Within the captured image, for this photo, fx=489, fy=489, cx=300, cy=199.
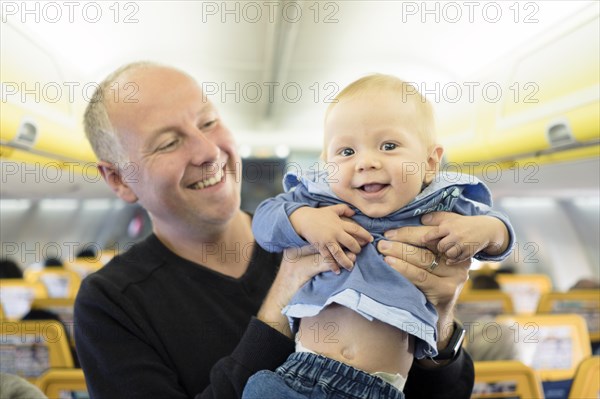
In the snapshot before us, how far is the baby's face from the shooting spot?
129cm

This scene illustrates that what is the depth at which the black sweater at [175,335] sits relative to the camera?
1270 millimetres

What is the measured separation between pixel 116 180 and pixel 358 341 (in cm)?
111

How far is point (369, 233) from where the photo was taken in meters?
1.30

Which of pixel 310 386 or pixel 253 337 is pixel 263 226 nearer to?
pixel 253 337

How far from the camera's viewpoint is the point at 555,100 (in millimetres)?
3123

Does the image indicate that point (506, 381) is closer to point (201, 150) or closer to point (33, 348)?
point (201, 150)

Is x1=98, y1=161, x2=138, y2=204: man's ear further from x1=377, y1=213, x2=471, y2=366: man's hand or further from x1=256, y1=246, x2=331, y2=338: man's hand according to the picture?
x1=377, y1=213, x2=471, y2=366: man's hand

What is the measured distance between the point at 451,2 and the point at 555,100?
926mm

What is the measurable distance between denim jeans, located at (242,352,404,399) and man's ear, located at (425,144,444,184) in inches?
22.5

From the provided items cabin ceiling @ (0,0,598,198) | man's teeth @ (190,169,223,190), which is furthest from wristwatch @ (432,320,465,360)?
cabin ceiling @ (0,0,598,198)

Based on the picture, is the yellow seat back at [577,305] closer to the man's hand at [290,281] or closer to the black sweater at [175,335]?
the black sweater at [175,335]

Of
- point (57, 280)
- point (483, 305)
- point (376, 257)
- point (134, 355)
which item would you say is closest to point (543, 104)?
point (483, 305)

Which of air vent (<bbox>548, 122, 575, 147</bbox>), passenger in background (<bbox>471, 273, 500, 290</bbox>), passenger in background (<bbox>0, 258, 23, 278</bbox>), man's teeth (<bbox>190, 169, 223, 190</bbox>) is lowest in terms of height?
passenger in background (<bbox>471, 273, 500, 290</bbox>)

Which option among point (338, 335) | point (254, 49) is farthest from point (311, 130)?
point (338, 335)
